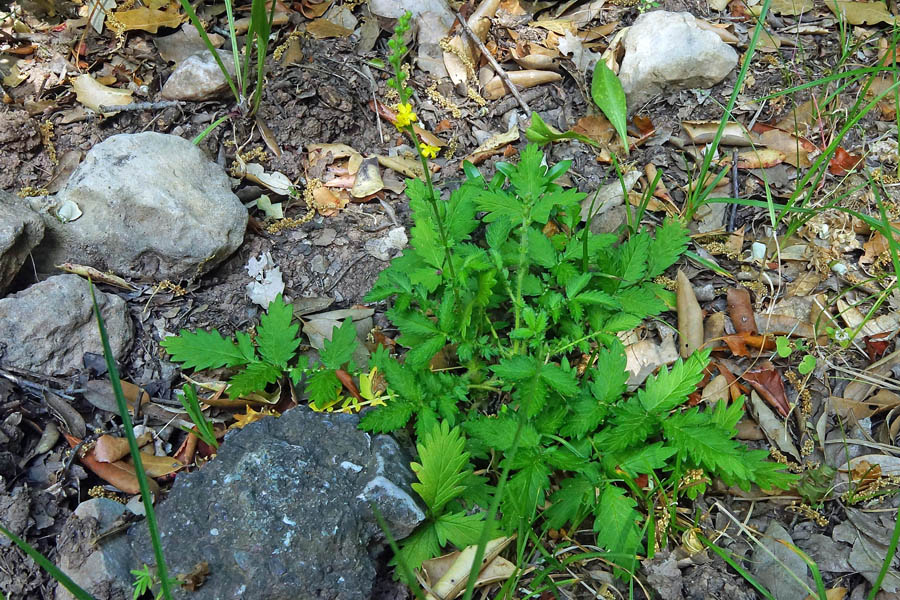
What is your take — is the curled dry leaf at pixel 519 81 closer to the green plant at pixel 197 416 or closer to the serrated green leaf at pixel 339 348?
the serrated green leaf at pixel 339 348

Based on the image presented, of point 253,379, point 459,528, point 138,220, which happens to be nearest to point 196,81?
point 138,220

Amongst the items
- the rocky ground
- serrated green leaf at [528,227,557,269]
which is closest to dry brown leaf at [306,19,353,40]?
the rocky ground

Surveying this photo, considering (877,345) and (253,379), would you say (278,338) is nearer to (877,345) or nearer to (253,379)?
(253,379)

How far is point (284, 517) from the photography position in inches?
68.5

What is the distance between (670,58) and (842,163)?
2.73 feet

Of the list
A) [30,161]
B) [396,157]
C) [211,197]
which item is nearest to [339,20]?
[396,157]

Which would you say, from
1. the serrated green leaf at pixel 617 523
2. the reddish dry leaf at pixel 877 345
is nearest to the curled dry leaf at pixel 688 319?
the reddish dry leaf at pixel 877 345

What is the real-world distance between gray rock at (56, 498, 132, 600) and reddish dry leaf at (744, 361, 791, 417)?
196 cm

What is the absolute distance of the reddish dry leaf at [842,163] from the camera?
2.71m

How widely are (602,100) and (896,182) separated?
47.9 inches

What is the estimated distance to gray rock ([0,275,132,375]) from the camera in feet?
6.73

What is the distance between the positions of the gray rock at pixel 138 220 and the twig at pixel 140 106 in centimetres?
39

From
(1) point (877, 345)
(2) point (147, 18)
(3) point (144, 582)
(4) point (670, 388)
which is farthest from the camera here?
(2) point (147, 18)

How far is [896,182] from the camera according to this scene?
2.65m
